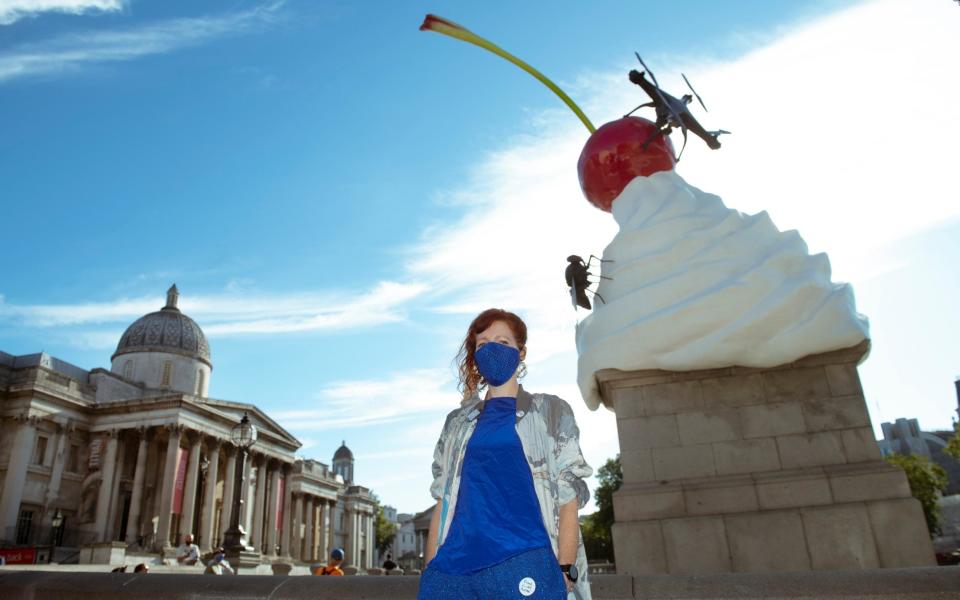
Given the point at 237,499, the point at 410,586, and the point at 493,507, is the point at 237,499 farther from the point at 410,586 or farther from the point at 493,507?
the point at 493,507

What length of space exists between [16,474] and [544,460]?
49095 millimetres

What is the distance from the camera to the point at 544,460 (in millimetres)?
2623

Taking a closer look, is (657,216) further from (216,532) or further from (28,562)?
(216,532)

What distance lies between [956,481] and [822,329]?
4269 inches

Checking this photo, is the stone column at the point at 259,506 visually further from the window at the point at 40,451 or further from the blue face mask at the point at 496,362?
the blue face mask at the point at 496,362

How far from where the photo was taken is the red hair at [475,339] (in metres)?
3.06

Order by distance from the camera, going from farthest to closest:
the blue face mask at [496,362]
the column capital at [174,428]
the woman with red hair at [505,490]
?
the column capital at [174,428]
the blue face mask at [496,362]
the woman with red hair at [505,490]

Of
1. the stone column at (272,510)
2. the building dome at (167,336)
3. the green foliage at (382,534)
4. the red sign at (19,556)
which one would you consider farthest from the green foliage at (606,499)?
the green foliage at (382,534)

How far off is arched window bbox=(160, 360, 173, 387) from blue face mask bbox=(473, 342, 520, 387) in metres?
60.4

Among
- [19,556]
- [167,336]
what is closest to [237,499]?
[19,556]

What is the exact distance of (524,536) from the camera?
2.37m

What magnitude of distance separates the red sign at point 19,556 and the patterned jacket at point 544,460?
37.2 meters

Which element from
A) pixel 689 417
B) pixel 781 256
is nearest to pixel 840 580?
pixel 689 417

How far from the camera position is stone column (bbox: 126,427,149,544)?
43625mm
